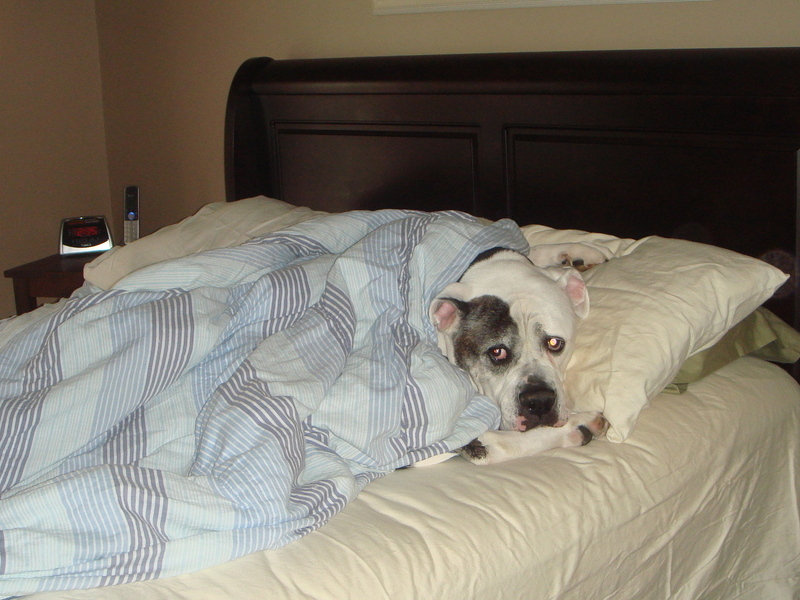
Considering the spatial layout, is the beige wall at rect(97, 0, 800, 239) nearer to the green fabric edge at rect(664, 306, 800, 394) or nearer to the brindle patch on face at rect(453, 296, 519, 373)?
the green fabric edge at rect(664, 306, 800, 394)

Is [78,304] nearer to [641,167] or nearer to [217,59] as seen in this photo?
[641,167]

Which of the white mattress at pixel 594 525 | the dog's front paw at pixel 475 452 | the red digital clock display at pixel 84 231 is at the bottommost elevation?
the white mattress at pixel 594 525

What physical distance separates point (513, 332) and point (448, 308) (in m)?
0.17

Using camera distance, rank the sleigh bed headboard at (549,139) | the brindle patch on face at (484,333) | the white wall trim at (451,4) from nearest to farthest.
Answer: the brindle patch on face at (484,333)
the sleigh bed headboard at (549,139)
the white wall trim at (451,4)

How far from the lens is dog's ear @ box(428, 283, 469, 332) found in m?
1.84

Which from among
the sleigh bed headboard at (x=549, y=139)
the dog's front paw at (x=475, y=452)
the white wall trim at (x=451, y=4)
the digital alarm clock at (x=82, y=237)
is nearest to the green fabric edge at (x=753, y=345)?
the sleigh bed headboard at (x=549, y=139)

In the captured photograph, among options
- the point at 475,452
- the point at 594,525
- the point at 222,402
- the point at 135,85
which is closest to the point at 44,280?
the point at 135,85

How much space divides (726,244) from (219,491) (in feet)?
5.36

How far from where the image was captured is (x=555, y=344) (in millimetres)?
1837

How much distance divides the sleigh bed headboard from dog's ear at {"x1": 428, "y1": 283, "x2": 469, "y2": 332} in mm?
800

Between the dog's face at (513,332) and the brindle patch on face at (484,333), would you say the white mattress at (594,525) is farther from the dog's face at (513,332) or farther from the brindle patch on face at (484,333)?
the brindle patch on face at (484,333)

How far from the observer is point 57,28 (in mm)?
4113

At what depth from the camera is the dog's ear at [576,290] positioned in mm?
1908

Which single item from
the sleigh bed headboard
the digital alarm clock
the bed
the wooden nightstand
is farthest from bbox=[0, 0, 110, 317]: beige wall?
the bed
